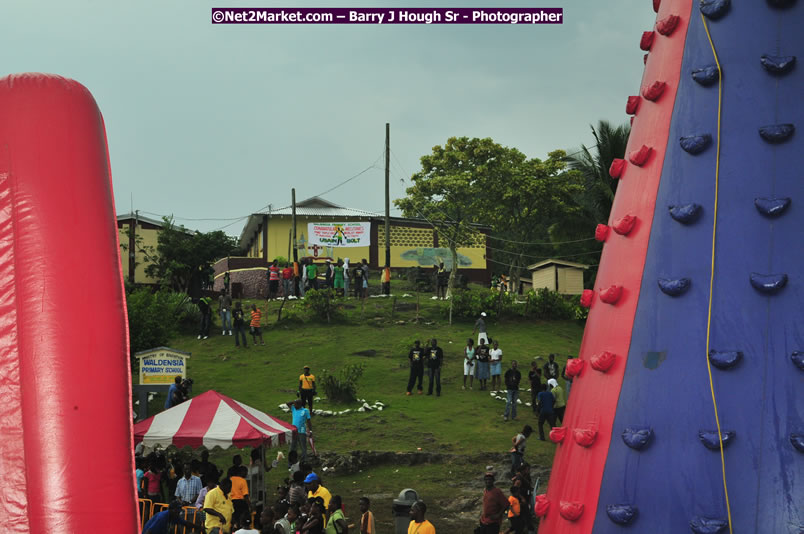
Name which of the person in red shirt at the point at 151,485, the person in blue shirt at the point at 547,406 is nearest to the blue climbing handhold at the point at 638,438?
the person in red shirt at the point at 151,485

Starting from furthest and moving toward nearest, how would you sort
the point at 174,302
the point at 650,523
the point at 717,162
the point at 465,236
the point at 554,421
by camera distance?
the point at 465,236 → the point at 174,302 → the point at 554,421 → the point at 717,162 → the point at 650,523

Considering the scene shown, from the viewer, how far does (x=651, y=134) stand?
241 inches

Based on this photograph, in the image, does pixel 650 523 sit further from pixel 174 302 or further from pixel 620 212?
pixel 174 302

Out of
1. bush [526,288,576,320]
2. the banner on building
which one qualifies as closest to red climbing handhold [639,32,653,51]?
bush [526,288,576,320]

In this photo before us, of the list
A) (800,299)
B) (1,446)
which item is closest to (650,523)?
(800,299)

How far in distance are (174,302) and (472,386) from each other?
1310cm

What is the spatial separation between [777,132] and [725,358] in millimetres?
1503

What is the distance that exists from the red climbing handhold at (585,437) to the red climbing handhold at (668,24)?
2.91m

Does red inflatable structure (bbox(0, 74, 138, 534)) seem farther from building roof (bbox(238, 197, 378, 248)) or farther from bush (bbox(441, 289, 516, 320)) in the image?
building roof (bbox(238, 197, 378, 248))

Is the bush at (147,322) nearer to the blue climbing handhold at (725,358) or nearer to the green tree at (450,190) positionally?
the green tree at (450,190)

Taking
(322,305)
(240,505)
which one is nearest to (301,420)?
(240,505)

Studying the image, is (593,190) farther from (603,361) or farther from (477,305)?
(603,361)

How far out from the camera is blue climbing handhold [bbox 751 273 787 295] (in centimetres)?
525

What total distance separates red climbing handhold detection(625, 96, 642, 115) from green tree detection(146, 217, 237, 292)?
3707 cm
